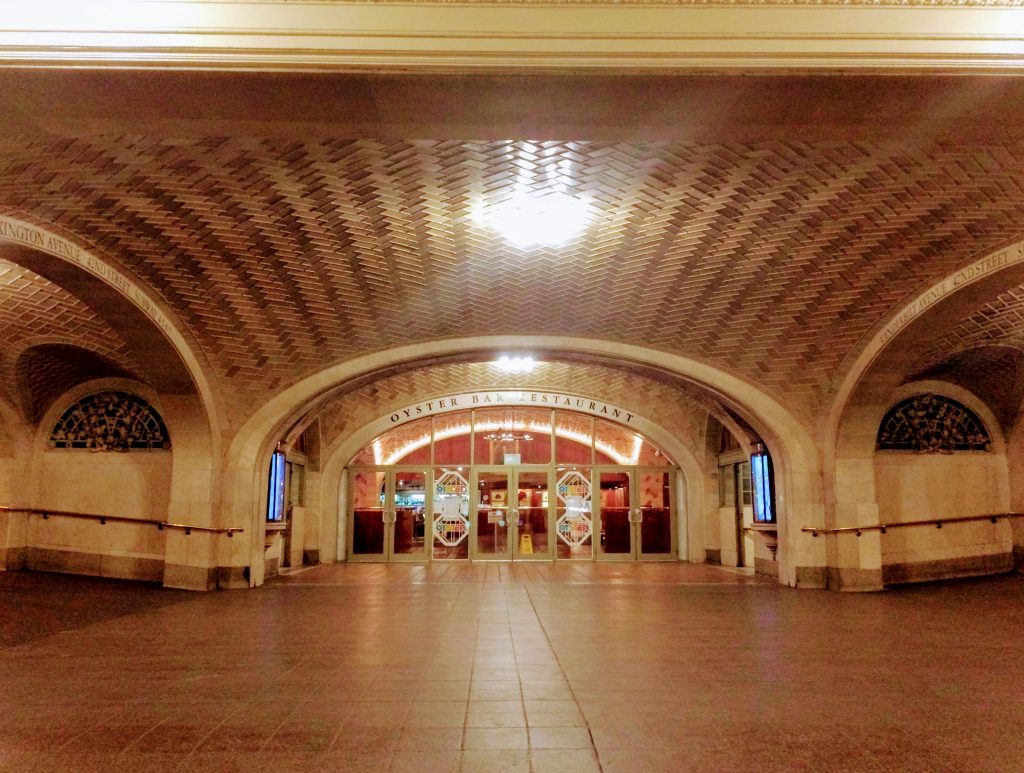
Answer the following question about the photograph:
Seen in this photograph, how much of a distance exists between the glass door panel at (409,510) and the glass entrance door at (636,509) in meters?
3.41

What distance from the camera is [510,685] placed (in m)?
4.29

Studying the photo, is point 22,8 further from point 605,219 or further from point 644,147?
point 605,219

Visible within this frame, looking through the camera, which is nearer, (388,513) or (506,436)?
(388,513)

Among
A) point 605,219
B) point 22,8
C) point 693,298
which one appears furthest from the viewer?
point 693,298

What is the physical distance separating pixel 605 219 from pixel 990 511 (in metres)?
8.24

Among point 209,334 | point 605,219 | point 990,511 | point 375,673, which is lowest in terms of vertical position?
point 375,673

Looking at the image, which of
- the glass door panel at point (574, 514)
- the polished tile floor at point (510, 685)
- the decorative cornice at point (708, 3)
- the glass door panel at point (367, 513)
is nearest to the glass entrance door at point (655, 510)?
the glass door panel at point (574, 514)

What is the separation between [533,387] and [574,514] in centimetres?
264

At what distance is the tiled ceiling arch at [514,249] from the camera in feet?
17.3

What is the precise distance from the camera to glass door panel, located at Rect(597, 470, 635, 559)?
45.9 feet

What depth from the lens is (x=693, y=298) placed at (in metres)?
8.09

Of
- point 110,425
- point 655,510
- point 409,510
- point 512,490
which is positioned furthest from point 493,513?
point 110,425

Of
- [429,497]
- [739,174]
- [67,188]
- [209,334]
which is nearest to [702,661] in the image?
[739,174]

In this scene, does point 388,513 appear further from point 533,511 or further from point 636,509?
point 636,509
